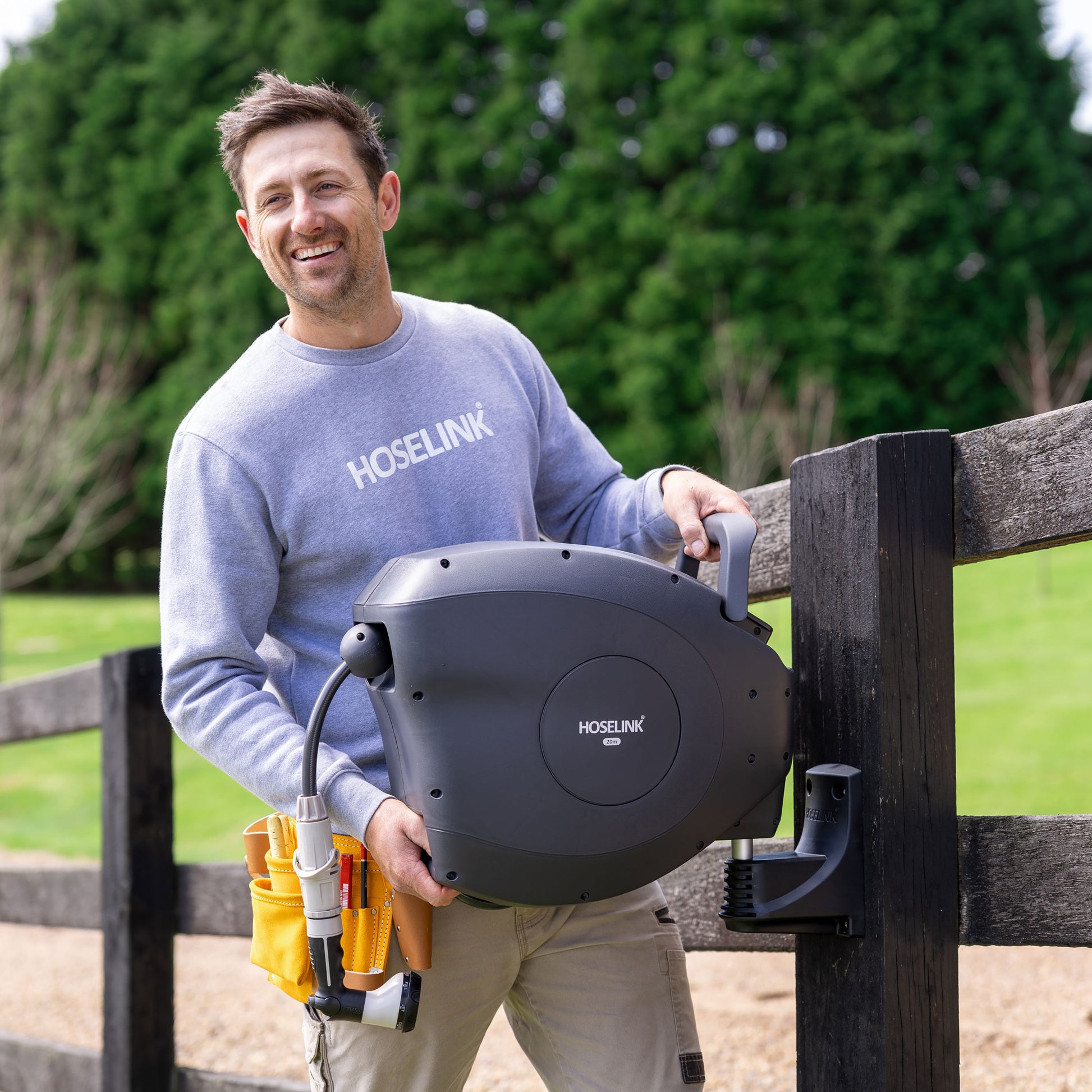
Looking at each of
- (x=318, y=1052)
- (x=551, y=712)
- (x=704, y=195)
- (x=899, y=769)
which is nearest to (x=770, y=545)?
(x=899, y=769)

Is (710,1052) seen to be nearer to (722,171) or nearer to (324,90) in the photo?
(324,90)

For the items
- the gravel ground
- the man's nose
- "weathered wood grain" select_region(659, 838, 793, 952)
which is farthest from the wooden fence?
the gravel ground

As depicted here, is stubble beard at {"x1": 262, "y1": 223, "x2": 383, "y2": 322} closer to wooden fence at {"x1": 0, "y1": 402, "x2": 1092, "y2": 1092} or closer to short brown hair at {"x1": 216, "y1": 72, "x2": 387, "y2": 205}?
short brown hair at {"x1": 216, "y1": 72, "x2": 387, "y2": 205}

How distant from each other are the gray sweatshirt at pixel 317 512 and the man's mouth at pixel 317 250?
0.36 feet

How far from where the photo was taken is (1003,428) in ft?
4.02

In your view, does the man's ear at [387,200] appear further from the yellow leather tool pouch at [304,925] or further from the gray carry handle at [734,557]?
the yellow leather tool pouch at [304,925]

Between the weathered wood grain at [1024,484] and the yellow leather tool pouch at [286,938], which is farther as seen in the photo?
the yellow leather tool pouch at [286,938]

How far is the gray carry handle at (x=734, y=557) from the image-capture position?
4.09 feet

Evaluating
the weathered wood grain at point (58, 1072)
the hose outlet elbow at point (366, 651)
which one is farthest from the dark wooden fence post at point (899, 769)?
the weathered wood grain at point (58, 1072)

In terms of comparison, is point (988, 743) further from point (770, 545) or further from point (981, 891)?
point (981, 891)

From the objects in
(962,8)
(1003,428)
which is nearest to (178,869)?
(1003,428)

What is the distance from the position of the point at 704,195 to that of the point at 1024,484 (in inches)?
506

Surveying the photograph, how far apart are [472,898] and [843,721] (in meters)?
0.44

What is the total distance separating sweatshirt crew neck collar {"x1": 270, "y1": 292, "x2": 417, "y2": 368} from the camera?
4.94ft
